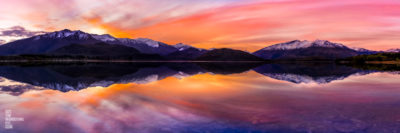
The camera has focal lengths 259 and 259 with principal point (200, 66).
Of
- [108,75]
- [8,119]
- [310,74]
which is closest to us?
[8,119]

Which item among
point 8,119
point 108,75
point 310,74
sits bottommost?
point 310,74

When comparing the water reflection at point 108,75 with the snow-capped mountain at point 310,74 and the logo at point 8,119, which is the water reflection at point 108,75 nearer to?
the snow-capped mountain at point 310,74

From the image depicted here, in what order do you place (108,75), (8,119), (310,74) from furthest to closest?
1. (310,74)
2. (108,75)
3. (8,119)

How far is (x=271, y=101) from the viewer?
20047 mm

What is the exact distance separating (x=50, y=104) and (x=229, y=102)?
497 inches

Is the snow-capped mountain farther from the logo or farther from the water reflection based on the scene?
the logo

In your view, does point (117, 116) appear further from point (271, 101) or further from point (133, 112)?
point (271, 101)

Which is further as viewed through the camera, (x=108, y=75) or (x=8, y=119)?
(x=108, y=75)

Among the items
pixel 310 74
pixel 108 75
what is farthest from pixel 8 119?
pixel 310 74

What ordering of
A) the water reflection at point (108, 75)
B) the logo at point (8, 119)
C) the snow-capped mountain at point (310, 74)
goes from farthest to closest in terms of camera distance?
the snow-capped mountain at point (310, 74) → the water reflection at point (108, 75) → the logo at point (8, 119)

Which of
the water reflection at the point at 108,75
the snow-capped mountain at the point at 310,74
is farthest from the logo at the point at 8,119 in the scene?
the snow-capped mountain at the point at 310,74

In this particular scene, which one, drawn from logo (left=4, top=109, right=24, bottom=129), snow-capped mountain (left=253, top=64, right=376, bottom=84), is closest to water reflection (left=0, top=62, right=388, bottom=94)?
snow-capped mountain (left=253, top=64, right=376, bottom=84)

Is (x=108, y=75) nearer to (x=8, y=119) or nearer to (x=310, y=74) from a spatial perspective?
(x=8, y=119)

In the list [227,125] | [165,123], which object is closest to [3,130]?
[165,123]
